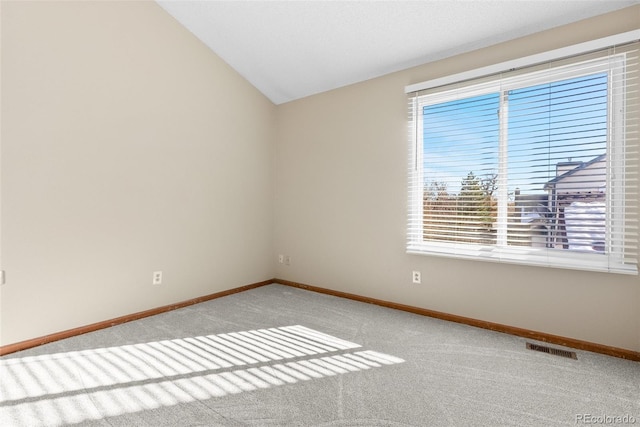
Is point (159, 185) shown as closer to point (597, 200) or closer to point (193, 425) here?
point (193, 425)

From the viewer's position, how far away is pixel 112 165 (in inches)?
108

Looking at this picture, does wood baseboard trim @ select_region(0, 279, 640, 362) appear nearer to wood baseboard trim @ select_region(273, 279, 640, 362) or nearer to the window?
wood baseboard trim @ select_region(273, 279, 640, 362)

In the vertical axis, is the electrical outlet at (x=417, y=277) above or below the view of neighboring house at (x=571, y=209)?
below

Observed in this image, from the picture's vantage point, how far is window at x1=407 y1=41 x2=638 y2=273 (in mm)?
2242

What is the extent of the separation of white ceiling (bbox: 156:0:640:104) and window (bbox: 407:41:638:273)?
1.16 ft

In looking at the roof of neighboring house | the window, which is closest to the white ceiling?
the window

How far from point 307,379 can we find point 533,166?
7.59 ft

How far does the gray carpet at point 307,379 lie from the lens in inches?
62.6

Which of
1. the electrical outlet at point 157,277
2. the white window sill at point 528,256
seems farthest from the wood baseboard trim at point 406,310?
the white window sill at point 528,256

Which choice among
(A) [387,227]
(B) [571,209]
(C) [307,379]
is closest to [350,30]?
(A) [387,227]

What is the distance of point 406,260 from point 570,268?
129 cm

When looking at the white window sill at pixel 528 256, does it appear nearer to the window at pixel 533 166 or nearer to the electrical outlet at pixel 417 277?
the window at pixel 533 166

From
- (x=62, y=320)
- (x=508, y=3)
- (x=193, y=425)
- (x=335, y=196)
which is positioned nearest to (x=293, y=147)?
(x=335, y=196)

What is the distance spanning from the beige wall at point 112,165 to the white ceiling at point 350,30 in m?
0.37
